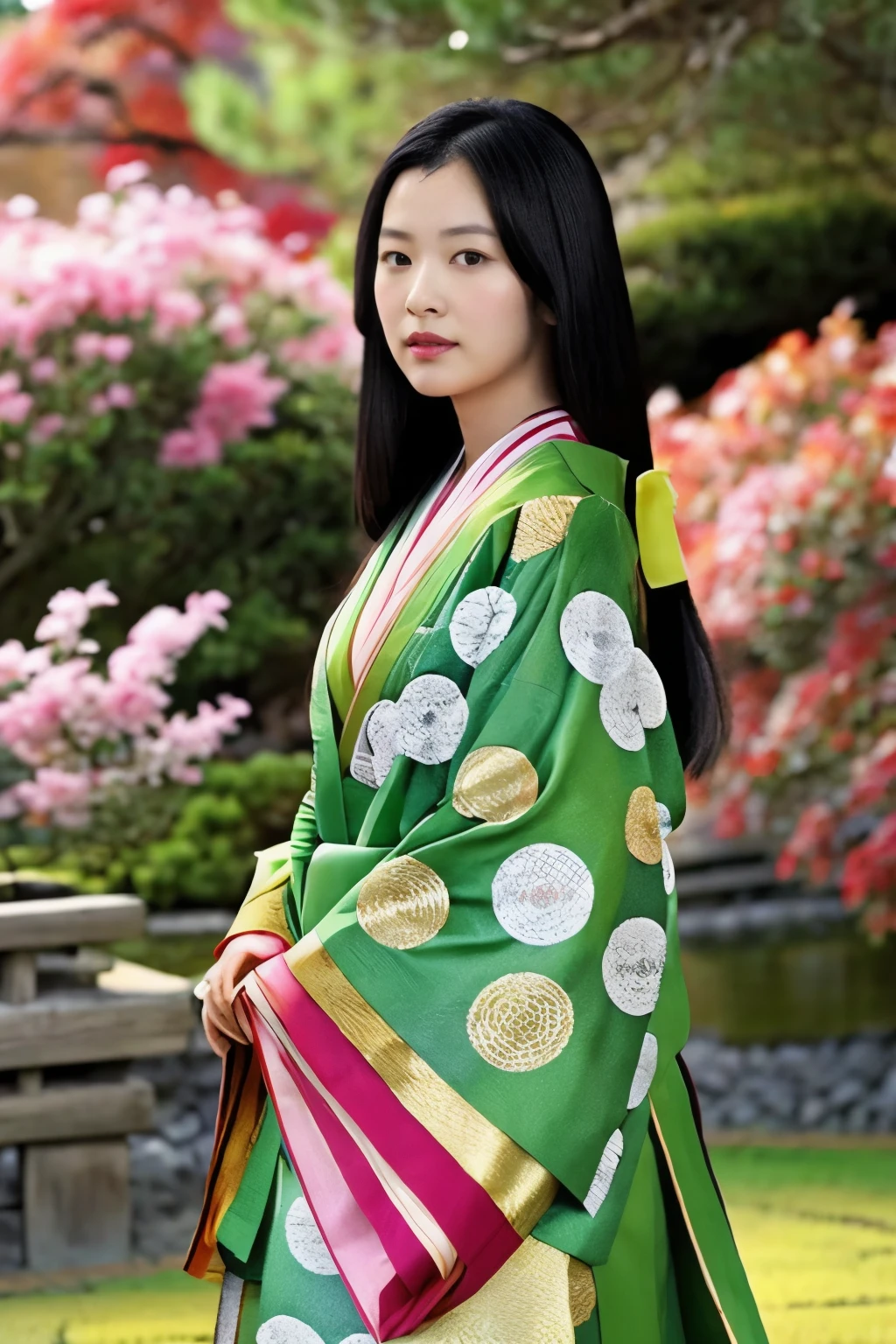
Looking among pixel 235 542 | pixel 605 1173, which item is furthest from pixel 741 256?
pixel 605 1173

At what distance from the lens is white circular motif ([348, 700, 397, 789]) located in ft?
5.28

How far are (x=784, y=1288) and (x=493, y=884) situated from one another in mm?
2167

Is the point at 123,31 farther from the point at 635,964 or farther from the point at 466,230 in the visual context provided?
the point at 635,964

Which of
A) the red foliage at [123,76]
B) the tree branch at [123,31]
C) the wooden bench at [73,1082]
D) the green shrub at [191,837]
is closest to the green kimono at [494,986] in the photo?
the wooden bench at [73,1082]

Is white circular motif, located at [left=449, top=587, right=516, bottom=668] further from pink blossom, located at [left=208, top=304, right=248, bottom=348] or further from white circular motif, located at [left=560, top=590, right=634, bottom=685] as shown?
pink blossom, located at [left=208, top=304, right=248, bottom=348]

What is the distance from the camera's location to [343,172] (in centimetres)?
770

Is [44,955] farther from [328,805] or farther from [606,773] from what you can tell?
[606,773]

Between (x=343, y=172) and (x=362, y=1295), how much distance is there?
22.6 ft

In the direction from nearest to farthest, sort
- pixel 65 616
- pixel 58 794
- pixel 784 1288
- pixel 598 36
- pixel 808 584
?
1. pixel 784 1288
2. pixel 65 616
3. pixel 58 794
4. pixel 808 584
5. pixel 598 36

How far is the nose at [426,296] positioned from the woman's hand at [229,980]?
660mm

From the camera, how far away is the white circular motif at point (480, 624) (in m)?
1.55

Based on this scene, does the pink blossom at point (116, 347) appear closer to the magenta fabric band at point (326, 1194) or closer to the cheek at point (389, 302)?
the cheek at point (389, 302)

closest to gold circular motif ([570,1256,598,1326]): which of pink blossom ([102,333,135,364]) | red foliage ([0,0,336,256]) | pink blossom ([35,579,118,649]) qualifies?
pink blossom ([35,579,118,649])

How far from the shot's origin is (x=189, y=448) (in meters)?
5.57
